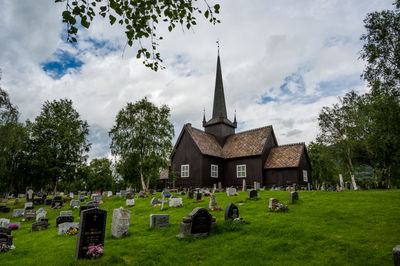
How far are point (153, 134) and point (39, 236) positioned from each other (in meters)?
19.2

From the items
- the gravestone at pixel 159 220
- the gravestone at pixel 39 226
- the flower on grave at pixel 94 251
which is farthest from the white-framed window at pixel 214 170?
the flower on grave at pixel 94 251

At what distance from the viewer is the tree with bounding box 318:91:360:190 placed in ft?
87.0

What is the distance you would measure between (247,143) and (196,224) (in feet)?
76.7

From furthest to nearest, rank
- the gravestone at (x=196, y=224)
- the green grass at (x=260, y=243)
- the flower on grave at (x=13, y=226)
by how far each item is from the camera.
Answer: the flower on grave at (x=13, y=226), the gravestone at (x=196, y=224), the green grass at (x=260, y=243)

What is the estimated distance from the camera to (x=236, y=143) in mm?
32469

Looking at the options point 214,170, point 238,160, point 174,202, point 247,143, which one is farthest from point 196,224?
point 247,143

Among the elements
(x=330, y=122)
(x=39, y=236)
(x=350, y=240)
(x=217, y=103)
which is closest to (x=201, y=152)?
(x=217, y=103)

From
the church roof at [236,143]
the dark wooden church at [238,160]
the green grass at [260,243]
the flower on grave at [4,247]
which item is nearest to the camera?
the green grass at [260,243]

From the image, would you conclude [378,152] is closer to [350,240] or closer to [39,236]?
[350,240]

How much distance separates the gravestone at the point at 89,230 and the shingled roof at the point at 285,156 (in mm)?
23634

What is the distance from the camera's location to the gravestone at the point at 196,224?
859 cm

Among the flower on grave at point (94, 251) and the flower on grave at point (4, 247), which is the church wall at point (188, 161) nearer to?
the flower on grave at point (4, 247)

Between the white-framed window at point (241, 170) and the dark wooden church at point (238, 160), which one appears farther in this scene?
the white-framed window at point (241, 170)

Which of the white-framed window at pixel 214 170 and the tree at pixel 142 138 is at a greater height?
the tree at pixel 142 138
